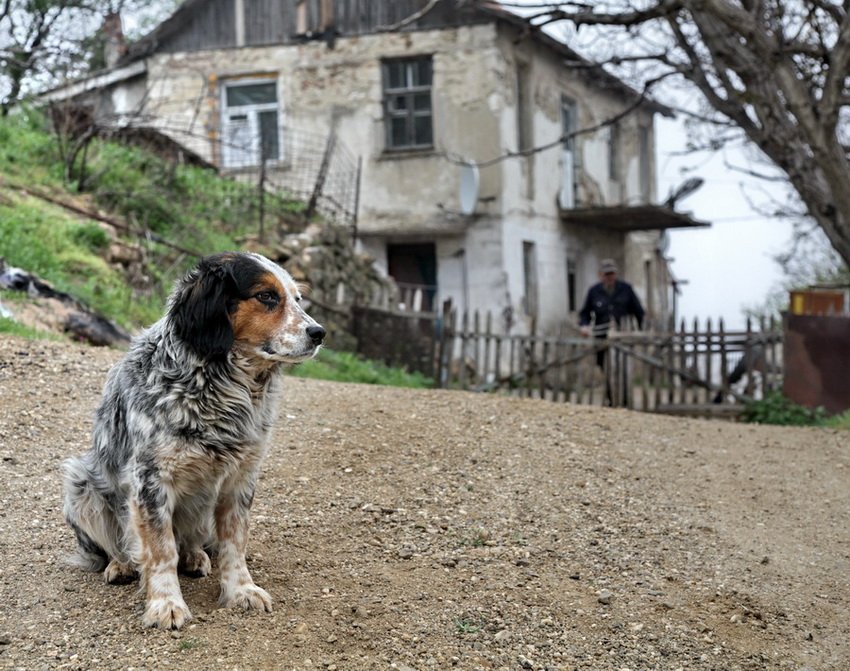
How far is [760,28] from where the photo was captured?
9141 millimetres

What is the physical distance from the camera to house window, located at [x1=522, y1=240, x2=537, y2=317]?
21.4 meters

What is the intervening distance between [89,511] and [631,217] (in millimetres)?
19544

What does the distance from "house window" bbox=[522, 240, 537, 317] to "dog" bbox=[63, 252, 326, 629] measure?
17461 mm

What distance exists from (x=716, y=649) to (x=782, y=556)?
143cm

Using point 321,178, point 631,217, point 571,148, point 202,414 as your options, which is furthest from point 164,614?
point 571,148

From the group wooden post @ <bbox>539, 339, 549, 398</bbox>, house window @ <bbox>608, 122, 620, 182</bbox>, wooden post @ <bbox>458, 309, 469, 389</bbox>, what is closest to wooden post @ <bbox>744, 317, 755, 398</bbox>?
wooden post @ <bbox>539, 339, 549, 398</bbox>

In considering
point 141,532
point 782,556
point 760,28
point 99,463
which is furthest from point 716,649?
point 760,28

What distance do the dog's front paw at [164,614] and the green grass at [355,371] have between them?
7862mm

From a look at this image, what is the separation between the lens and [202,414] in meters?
3.95

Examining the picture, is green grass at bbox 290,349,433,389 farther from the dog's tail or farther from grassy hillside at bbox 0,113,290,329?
the dog's tail

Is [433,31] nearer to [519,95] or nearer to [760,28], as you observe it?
[519,95]

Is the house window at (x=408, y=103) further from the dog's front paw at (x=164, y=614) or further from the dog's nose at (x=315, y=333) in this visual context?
the dog's front paw at (x=164, y=614)

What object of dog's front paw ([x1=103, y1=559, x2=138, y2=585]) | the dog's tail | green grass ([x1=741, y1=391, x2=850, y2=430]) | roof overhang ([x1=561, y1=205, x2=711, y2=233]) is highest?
roof overhang ([x1=561, y1=205, x2=711, y2=233])

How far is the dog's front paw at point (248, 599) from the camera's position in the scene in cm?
417
